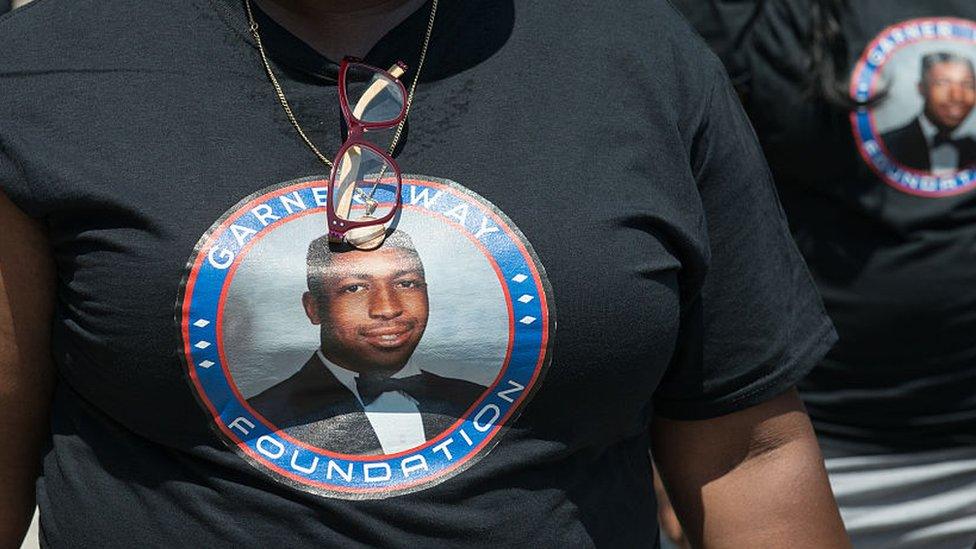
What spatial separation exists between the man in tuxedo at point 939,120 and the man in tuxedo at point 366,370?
1.45 meters

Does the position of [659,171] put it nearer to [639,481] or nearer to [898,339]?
[639,481]

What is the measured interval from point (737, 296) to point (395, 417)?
1.35ft

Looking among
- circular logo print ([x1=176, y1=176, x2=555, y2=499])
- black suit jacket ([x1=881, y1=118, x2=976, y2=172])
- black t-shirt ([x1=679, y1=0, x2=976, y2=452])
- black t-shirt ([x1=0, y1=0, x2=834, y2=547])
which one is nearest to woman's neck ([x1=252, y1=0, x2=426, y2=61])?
black t-shirt ([x1=0, y1=0, x2=834, y2=547])

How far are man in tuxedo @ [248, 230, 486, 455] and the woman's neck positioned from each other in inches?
8.8

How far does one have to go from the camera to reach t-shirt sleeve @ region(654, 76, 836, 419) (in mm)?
1576

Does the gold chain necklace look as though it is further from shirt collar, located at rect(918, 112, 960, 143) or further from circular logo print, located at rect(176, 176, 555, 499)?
shirt collar, located at rect(918, 112, 960, 143)

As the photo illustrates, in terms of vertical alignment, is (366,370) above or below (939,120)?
above

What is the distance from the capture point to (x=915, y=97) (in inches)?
103

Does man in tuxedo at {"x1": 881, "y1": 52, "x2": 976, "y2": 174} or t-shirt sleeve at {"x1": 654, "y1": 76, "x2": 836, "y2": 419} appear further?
man in tuxedo at {"x1": 881, "y1": 52, "x2": 976, "y2": 174}

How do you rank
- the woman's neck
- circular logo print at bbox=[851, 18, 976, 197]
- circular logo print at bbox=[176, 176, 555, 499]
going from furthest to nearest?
circular logo print at bbox=[851, 18, 976, 197] → the woman's neck → circular logo print at bbox=[176, 176, 555, 499]

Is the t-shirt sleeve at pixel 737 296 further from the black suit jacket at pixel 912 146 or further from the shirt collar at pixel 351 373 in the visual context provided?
the black suit jacket at pixel 912 146

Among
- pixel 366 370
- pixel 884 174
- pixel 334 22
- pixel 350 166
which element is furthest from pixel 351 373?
pixel 884 174

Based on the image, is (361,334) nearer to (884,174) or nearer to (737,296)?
(737,296)

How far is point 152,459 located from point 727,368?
0.61m
